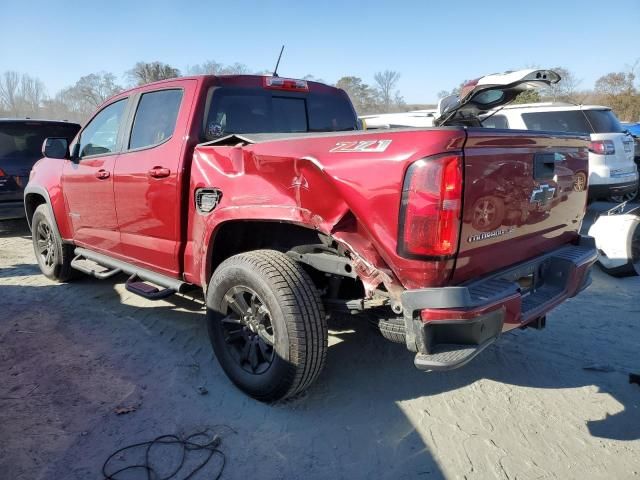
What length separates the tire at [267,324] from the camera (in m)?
2.70

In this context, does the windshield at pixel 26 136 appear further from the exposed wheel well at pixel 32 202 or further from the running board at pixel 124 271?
the running board at pixel 124 271

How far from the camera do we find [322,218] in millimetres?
2518

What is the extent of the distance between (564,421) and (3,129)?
8.42 meters

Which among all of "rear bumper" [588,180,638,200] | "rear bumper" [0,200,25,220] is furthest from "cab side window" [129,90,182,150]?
"rear bumper" [588,180,638,200]

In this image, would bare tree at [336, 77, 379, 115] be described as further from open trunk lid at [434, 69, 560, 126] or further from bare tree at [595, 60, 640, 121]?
open trunk lid at [434, 69, 560, 126]

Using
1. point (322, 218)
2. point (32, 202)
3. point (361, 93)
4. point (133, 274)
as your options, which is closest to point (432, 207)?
point (322, 218)

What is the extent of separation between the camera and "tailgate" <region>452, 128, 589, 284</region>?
7.52 feet

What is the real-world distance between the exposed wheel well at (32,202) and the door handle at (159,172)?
2.77 m

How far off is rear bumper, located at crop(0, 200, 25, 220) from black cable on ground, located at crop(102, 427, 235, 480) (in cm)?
633

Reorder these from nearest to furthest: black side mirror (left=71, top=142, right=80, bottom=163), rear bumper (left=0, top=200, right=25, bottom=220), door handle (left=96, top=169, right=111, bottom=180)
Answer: door handle (left=96, top=169, right=111, bottom=180), black side mirror (left=71, top=142, right=80, bottom=163), rear bumper (left=0, top=200, right=25, bottom=220)

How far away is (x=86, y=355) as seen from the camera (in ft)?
12.2

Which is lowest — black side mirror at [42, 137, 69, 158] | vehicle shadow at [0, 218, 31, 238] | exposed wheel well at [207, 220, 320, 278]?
vehicle shadow at [0, 218, 31, 238]

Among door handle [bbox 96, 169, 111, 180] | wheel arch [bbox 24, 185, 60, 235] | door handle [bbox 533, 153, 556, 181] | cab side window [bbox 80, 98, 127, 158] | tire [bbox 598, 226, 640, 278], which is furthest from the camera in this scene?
tire [bbox 598, 226, 640, 278]

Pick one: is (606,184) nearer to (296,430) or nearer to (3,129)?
(296,430)
